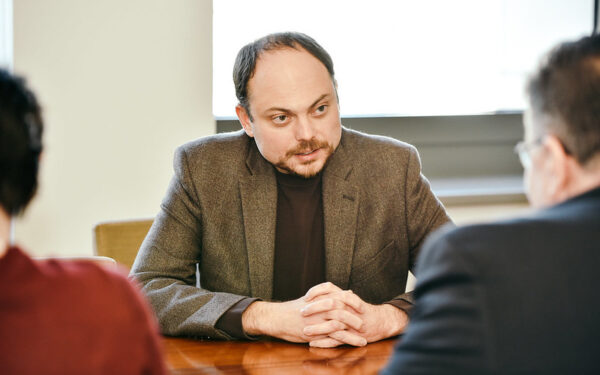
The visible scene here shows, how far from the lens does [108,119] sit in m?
3.11

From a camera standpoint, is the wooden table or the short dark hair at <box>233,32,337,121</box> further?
Result: the short dark hair at <box>233,32,337,121</box>

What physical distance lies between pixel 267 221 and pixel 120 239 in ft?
1.97

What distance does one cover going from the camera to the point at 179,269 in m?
2.06

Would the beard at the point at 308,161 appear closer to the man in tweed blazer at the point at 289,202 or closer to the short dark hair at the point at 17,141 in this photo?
the man in tweed blazer at the point at 289,202

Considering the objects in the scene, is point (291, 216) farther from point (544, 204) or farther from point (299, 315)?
point (544, 204)

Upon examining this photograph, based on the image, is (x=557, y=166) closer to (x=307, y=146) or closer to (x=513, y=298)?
(x=513, y=298)

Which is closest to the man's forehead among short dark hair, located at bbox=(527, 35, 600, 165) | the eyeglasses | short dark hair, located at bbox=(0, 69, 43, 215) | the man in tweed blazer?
the man in tweed blazer

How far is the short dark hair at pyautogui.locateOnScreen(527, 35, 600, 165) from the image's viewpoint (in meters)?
1.08

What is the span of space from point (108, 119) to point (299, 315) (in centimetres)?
175

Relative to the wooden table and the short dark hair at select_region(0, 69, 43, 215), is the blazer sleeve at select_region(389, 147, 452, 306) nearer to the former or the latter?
the wooden table

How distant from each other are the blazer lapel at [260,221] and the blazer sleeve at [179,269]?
0.53ft

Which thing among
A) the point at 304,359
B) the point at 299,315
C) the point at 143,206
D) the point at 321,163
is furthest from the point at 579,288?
the point at 143,206

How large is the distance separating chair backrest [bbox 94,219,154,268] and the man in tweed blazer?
1.10ft

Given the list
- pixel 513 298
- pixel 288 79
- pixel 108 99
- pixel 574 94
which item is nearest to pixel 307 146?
pixel 288 79
